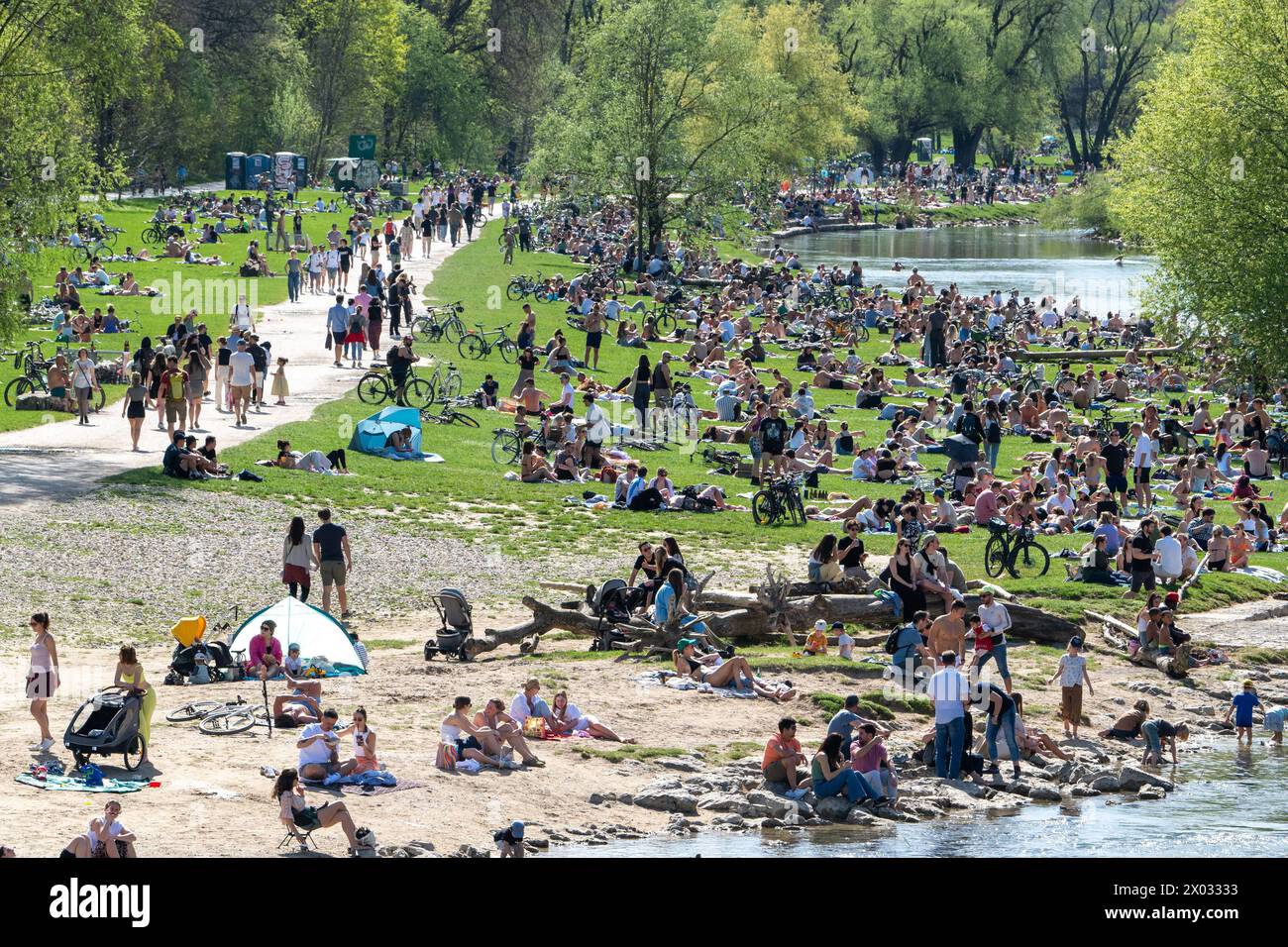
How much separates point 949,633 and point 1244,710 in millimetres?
3708

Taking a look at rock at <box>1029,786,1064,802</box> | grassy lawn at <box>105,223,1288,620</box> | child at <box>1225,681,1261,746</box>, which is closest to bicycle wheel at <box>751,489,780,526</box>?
grassy lawn at <box>105,223,1288,620</box>

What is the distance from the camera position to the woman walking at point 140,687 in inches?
667

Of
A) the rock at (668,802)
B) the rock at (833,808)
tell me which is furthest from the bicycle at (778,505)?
the rock at (668,802)

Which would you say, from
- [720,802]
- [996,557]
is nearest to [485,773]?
[720,802]

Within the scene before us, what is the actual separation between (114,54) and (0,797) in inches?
867

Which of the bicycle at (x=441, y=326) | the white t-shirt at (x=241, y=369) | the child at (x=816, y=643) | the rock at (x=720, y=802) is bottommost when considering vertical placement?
the rock at (x=720, y=802)

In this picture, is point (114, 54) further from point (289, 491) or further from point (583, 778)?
point (583, 778)

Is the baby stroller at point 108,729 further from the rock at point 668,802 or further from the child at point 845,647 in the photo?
the child at point 845,647

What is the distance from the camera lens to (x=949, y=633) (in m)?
21.4

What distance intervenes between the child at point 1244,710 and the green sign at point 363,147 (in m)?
69.3

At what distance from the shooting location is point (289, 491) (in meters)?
29.3
